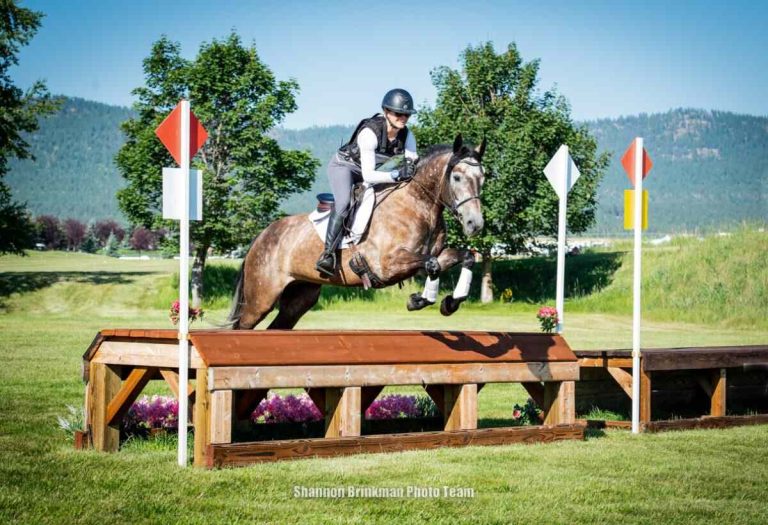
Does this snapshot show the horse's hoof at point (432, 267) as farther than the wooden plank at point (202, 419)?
Yes

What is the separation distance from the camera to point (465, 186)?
6.63 metres

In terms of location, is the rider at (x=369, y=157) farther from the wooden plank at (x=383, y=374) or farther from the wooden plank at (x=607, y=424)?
the wooden plank at (x=607, y=424)

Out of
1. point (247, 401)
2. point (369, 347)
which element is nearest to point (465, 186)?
point (369, 347)

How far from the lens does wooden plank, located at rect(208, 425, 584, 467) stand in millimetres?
6012

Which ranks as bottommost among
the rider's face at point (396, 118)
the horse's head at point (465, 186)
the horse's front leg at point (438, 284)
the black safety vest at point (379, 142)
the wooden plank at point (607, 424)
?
the wooden plank at point (607, 424)

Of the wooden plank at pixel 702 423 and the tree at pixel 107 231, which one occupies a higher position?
the tree at pixel 107 231

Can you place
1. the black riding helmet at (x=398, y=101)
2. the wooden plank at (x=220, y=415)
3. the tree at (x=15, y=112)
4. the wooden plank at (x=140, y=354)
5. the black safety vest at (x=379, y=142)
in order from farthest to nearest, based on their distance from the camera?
the tree at (x=15, y=112)
the black safety vest at (x=379, y=142)
the black riding helmet at (x=398, y=101)
the wooden plank at (x=140, y=354)
the wooden plank at (x=220, y=415)

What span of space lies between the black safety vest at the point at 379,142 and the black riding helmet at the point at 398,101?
18 cm

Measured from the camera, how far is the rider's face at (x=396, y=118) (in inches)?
276

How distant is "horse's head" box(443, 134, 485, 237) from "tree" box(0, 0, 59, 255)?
25.7 m

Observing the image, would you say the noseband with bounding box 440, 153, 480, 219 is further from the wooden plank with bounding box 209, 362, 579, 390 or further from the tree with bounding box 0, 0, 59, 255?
the tree with bounding box 0, 0, 59, 255

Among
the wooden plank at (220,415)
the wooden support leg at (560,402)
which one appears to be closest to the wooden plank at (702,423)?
the wooden support leg at (560,402)

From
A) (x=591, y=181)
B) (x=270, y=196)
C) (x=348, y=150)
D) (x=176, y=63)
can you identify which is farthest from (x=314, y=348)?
(x=591, y=181)

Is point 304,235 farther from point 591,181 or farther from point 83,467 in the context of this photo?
point 591,181
